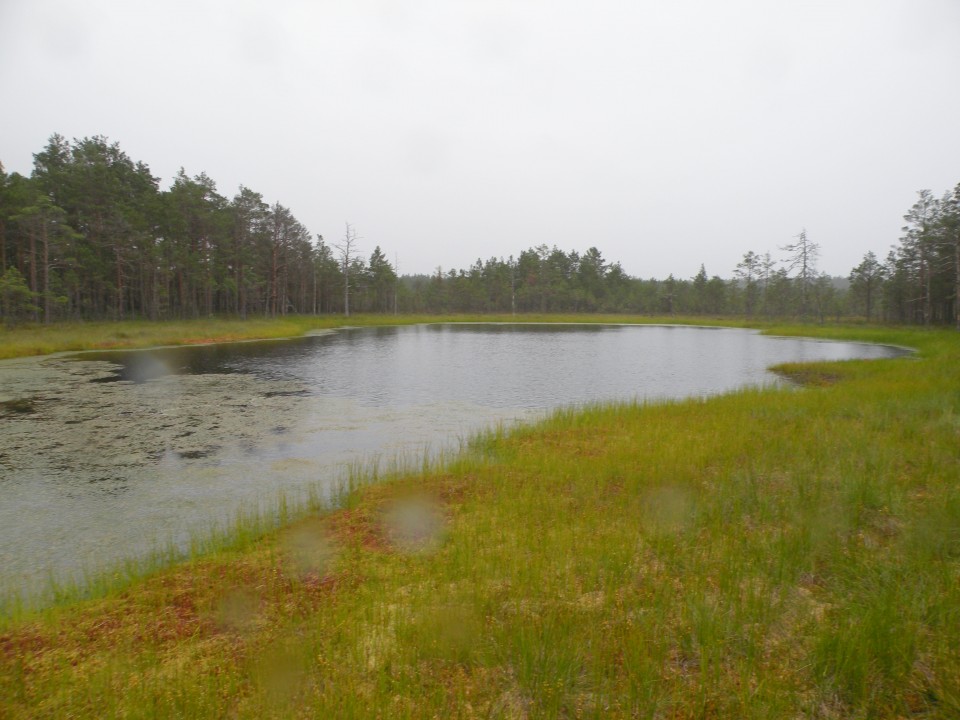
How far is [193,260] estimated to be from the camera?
184 ft

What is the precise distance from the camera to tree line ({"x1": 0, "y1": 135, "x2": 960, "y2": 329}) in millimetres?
43719

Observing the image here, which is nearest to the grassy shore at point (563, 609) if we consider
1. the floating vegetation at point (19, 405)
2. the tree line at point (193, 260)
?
the floating vegetation at point (19, 405)

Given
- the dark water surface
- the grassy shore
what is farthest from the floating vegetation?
the grassy shore

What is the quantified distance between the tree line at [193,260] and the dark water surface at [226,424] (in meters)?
21.8

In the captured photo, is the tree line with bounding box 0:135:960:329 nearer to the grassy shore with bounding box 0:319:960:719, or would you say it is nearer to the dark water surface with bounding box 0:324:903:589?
the dark water surface with bounding box 0:324:903:589

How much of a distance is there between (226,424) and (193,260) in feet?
164

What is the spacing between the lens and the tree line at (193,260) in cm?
4372

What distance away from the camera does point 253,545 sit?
6.95 m

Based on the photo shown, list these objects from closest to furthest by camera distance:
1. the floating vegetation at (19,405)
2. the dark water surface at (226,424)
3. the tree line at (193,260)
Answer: the dark water surface at (226,424), the floating vegetation at (19,405), the tree line at (193,260)

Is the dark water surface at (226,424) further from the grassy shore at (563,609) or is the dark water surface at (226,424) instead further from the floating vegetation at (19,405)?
the grassy shore at (563,609)

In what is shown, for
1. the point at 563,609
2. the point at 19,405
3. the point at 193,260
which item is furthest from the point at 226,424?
the point at 193,260

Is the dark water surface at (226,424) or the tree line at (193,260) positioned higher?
the tree line at (193,260)

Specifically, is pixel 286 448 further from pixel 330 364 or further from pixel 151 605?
pixel 330 364

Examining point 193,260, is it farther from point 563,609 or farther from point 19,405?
point 563,609
